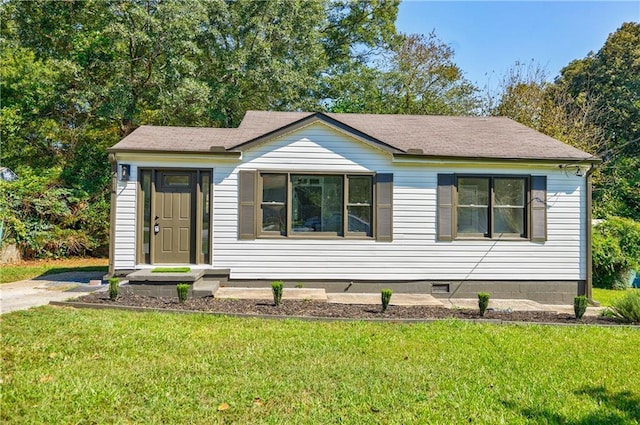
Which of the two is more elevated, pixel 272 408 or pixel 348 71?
pixel 348 71

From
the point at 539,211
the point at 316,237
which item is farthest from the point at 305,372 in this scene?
the point at 539,211

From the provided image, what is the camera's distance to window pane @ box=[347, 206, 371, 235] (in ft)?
29.4

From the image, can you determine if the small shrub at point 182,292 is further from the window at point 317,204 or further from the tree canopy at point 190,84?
the tree canopy at point 190,84

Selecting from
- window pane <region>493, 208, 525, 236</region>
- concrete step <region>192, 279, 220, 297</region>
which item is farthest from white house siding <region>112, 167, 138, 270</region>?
window pane <region>493, 208, 525, 236</region>

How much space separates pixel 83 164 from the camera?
15.9 meters

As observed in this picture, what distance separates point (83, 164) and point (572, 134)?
20.0m

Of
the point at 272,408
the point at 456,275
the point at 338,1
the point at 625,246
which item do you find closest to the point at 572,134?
the point at 625,246

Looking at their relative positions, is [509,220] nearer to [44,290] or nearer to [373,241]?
[373,241]

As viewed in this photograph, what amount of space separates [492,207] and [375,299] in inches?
134

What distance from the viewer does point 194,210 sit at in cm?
877

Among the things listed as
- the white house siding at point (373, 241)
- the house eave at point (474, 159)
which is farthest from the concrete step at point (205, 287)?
the house eave at point (474, 159)

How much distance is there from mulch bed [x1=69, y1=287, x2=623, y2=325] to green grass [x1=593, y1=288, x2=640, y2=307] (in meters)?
2.84

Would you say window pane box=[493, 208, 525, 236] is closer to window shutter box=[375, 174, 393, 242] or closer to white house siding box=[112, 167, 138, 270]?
window shutter box=[375, 174, 393, 242]

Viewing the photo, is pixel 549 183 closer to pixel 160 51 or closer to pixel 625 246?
pixel 625 246
